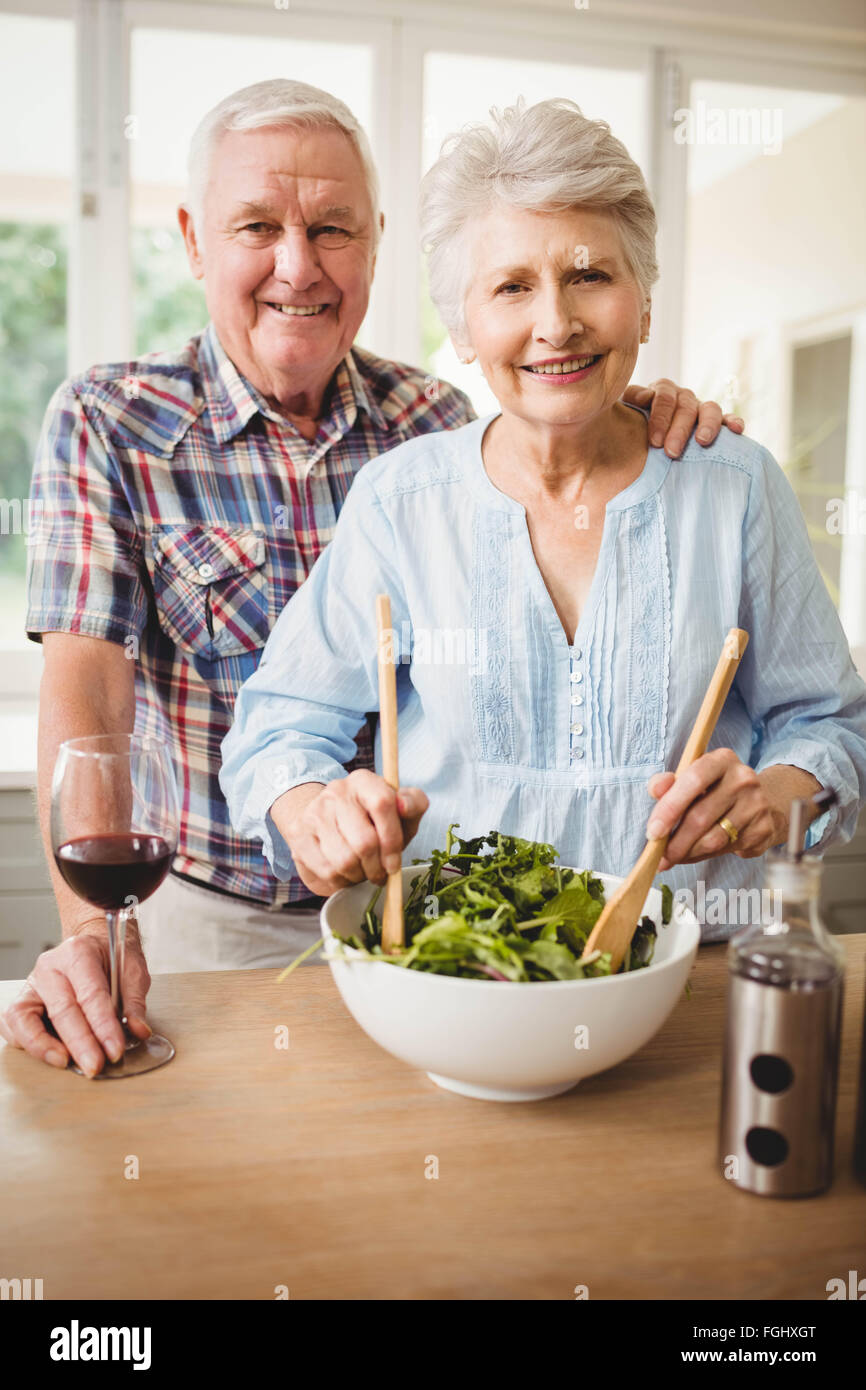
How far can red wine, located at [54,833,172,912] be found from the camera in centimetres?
101

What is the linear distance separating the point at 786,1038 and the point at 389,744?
0.44 m

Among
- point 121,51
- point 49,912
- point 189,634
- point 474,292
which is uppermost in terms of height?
point 121,51

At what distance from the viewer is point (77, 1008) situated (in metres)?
1.10

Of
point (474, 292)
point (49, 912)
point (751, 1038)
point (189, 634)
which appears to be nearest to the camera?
point (751, 1038)

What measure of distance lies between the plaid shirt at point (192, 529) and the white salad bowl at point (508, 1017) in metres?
0.82

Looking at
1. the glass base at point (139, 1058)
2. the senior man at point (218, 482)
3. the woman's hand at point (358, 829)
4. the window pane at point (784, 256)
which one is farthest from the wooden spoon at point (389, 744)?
the window pane at point (784, 256)

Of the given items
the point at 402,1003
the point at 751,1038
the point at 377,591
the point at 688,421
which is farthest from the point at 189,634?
the point at 751,1038

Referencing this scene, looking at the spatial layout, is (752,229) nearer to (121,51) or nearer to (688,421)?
(121,51)

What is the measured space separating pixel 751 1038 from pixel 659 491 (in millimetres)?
791

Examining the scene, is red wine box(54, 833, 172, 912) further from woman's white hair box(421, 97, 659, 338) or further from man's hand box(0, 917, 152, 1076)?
woman's white hair box(421, 97, 659, 338)

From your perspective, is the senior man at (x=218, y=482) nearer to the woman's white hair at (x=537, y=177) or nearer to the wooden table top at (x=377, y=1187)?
the woman's white hair at (x=537, y=177)

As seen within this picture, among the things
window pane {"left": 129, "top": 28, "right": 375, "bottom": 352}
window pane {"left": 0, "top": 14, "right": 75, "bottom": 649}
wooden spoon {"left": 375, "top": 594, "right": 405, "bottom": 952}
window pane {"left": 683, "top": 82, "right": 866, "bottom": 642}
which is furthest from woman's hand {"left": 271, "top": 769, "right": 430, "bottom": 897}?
window pane {"left": 683, "top": 82, "right": 866, "bottom": 642}

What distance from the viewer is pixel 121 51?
3.11m

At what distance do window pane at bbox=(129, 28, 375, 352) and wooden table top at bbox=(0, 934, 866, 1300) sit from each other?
2.68 meters
